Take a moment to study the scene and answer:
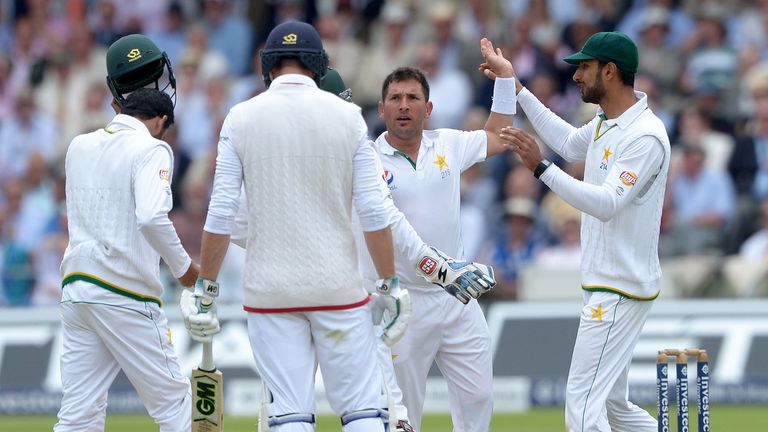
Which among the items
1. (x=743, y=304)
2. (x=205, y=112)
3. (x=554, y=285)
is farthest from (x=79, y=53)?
(x=743, y=304)

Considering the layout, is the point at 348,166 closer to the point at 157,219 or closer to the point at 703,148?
the point at 157,219

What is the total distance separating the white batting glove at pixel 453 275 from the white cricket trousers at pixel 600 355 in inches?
22.3

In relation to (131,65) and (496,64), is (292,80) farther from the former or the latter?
(496,64)

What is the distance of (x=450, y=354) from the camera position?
785cm

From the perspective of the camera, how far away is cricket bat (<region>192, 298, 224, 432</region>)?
23.3 ft

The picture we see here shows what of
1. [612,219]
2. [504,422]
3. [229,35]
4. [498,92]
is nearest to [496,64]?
[498,92]

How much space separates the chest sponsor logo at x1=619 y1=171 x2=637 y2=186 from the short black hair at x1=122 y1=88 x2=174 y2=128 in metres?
2.32

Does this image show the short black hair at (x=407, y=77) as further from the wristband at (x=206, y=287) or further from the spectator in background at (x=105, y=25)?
the spectator in background at (x=105, y=25)

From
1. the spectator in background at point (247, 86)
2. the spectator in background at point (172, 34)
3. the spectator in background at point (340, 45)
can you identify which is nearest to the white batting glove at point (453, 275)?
the spectator in background at point (340, 45)

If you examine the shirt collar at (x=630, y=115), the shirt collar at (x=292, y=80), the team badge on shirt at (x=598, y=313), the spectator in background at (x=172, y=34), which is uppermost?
the spectator in background at (x=172, y=34)

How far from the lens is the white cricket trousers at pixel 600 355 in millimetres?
7242

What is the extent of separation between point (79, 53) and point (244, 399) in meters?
5.53

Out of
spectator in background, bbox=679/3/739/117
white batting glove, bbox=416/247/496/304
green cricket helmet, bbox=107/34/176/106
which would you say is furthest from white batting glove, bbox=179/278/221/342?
spectator in background, bbox=679/3/739/117

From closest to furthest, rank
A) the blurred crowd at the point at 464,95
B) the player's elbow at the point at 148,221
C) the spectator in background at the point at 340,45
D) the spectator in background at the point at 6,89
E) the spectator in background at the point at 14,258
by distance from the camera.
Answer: the player's elbow at the point at 148,221, the spectator in background at the point at 14,258, the blurred crowd at the point at 464,95, the spectator in background at the point at 340,45, the spectator in background at the point at 6,89
